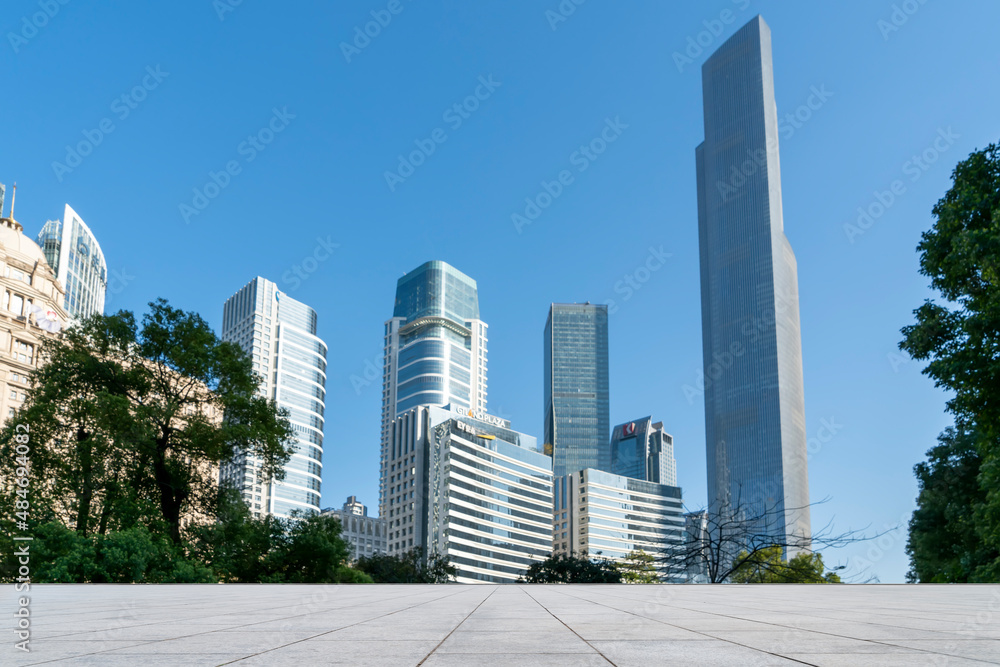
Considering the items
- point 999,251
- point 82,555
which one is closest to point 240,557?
point 82,555

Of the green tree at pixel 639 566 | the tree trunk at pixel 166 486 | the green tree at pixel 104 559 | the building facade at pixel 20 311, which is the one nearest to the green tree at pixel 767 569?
the green tree at pixel 639 566

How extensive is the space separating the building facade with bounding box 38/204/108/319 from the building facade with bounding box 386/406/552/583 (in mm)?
80004

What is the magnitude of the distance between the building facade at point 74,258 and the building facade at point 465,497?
80004mm

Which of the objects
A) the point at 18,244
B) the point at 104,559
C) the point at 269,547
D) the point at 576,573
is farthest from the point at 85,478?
the point at 18,244

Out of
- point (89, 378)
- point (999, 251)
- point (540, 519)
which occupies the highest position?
point (999, 251)

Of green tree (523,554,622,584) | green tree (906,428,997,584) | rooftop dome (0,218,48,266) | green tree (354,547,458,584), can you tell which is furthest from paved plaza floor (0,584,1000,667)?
rooftop dome (0,218,48,266)

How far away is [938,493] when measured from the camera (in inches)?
1443

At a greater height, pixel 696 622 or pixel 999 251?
pixel 999 251

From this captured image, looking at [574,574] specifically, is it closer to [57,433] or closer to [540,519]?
[57,433]

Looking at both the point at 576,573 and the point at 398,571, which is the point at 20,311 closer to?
the point at 398,571

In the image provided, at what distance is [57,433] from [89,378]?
226cm

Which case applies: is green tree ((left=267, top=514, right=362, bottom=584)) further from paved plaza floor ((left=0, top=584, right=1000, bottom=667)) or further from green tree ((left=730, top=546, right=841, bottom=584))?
paved plaza floor ((left=0, top=584, right=1000, bottom=667))

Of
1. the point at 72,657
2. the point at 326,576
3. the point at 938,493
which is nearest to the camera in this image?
the point at 72,657

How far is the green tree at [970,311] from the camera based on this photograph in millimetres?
20938
